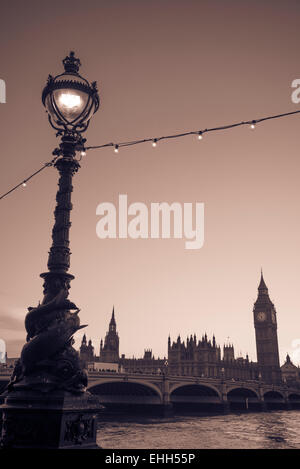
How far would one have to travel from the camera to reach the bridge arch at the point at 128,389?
171 feet

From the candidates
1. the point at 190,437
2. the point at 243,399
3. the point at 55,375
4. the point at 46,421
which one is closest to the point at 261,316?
the point at 243,399

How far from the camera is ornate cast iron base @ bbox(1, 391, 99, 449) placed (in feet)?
13.9

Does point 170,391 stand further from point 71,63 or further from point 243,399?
point 71,63

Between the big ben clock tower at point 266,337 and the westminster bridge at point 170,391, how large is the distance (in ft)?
175

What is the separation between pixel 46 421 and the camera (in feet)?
14.1

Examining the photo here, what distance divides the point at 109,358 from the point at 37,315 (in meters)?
128

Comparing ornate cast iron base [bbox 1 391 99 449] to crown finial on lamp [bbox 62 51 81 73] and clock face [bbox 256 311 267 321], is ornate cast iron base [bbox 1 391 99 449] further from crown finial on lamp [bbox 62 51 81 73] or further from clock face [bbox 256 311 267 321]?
clock face [bbox 256 311 267 321]

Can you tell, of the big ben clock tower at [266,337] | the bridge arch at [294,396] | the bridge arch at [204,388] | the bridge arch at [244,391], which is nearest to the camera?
the bridge arch at [204,388]

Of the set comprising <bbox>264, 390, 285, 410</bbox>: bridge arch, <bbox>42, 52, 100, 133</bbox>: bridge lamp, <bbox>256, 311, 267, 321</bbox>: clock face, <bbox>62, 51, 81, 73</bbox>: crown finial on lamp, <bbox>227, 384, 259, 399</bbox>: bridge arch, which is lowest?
<bbox>264, 390, 285, 410</bbox>: bridge arch

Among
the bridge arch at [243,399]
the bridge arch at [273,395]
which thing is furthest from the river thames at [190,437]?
the bridge arch at [273,395]

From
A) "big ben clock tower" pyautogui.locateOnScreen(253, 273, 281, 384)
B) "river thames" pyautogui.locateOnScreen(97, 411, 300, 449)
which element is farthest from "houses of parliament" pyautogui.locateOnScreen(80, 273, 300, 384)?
"river thames" pyautogui.locateOnScreen(97, 411, 300, 449)

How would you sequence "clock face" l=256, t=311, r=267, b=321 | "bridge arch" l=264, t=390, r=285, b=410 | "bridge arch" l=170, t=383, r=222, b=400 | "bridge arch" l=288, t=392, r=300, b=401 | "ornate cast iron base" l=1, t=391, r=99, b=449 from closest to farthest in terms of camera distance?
1. "ornate cast iron base" l=1, t=391, r=99, b=449
2. "bridge arch" l=170, t=383, r=222, b=400
3. "bridge arch" l=264, t=390, r=285, b=410
4. "bridge arch" l=288, t=392, r=300, b=401
5. "clock face" l=256, t=311, r=267, b=321

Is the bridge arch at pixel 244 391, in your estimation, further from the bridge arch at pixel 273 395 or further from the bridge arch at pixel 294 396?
the bridge arch at pixel 294 396

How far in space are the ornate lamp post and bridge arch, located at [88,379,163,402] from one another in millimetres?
47130
